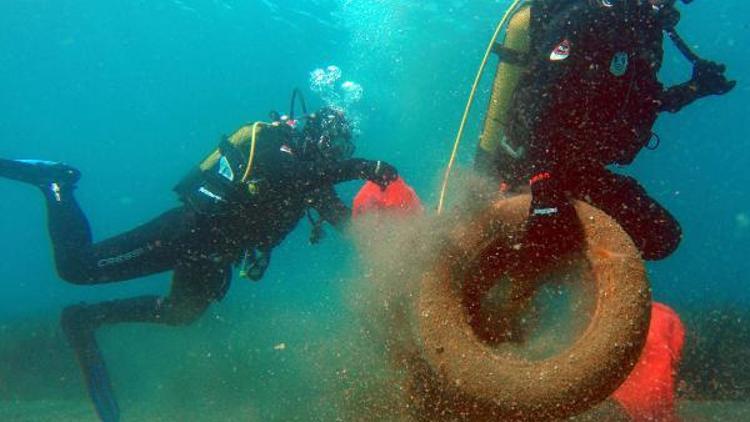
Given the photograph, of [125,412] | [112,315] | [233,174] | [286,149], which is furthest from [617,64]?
[125,412]

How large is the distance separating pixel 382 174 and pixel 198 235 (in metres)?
2.82

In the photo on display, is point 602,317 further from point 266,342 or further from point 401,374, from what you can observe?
point 266,342

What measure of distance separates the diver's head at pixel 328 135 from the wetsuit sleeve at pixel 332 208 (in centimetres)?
48

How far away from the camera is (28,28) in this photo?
3834cm

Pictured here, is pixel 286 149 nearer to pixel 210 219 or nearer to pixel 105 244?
pixel 210 219

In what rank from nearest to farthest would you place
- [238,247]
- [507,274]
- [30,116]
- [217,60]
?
[507,274], [238,247], [217,60], [30,116]

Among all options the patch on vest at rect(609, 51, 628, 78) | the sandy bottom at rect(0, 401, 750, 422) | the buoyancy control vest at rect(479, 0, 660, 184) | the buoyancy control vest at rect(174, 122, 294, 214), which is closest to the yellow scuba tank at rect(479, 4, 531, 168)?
the buoyancy control vest at rect(479, 0, 660, 184)

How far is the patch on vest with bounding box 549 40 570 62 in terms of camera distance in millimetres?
3797

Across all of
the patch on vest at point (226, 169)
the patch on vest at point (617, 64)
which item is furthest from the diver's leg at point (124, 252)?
the patch on vest at point (617, 64)

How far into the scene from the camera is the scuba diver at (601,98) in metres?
3.81

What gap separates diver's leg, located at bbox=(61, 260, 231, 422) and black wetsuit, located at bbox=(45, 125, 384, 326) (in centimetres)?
2

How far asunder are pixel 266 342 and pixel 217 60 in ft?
131

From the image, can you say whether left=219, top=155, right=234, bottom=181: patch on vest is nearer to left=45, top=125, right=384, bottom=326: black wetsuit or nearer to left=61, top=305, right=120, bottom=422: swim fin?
left=45, top=125, right=384, bottom=326: black wetsuit

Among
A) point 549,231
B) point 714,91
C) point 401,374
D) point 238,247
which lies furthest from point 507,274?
point 238,247
